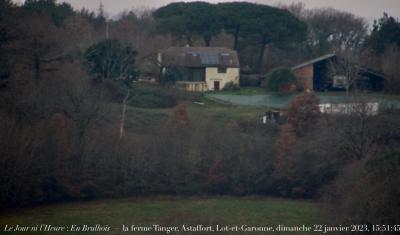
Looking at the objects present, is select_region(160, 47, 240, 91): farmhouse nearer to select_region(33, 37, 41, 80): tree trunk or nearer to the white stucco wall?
the white stucco wall

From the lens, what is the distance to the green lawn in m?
14.8

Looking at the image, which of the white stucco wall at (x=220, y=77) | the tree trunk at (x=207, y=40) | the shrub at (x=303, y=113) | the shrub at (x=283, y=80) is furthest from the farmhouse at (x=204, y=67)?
the shrub at (x=303, y=113)

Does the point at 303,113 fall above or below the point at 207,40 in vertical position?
below

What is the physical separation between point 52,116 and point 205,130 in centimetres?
458

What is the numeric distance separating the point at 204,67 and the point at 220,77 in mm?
981

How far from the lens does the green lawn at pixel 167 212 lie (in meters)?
14.8

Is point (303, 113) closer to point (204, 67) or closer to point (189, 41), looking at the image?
point (204, 67)

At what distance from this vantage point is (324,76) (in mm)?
31859

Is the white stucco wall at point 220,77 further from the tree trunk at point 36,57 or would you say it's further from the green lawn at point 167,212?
the green lawn at point 167,212

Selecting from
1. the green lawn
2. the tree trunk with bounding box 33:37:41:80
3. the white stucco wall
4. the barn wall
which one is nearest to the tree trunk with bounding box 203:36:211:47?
the white stucco wall

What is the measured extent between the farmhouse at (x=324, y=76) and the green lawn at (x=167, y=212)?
1396cm

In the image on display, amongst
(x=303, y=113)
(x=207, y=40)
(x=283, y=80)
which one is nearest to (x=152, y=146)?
(x=303, y=113)

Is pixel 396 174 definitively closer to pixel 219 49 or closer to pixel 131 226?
pixel 131 226

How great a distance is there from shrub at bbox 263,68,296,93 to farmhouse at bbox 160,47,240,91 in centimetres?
337
